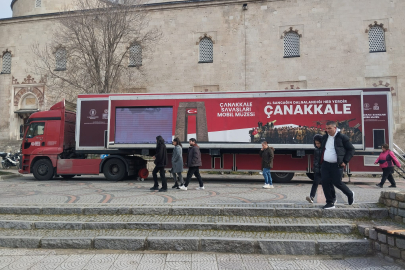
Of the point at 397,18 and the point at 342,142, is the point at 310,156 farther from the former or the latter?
the point at 397,18

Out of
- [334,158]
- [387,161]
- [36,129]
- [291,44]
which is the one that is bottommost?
[387,161]

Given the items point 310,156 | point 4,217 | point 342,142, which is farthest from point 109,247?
point 310,156

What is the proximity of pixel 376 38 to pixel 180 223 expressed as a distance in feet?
73.7

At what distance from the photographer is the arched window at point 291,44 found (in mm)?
23891

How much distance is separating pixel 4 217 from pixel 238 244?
522cm

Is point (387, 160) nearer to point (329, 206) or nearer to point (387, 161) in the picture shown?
point (387, 161)

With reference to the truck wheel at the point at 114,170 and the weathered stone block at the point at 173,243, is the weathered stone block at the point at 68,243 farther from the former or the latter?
the truck wheel at the point at 114,170

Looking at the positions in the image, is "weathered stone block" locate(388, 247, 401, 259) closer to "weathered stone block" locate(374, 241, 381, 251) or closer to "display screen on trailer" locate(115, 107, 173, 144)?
"weathered stone block" locate(374, 241, 381, 251)

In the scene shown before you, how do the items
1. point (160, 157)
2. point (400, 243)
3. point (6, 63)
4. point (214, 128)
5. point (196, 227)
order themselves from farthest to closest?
point (6, 63) < point (214, 128) < point (160, 157) < point (196, 227) < point (400, 243)

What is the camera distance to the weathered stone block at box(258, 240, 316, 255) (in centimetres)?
547

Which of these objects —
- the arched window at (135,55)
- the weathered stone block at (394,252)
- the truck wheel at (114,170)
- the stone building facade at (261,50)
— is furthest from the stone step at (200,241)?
the arched window at (135,55)

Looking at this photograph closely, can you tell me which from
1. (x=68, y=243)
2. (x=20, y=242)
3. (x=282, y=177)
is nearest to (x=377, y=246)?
(x=68, y=243)

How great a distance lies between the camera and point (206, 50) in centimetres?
2517

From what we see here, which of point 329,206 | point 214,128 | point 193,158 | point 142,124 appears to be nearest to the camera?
point 329,206
